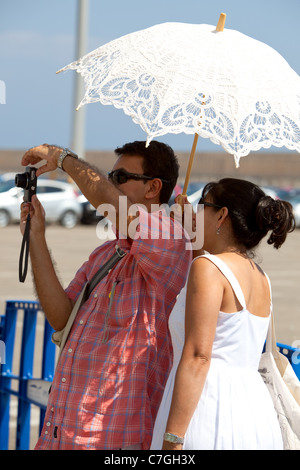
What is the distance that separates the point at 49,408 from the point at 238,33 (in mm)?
1578

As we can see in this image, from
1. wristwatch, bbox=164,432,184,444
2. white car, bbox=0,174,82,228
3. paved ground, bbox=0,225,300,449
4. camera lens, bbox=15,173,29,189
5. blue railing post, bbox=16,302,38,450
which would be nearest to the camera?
wristwatch, bbox=164,432,184,444

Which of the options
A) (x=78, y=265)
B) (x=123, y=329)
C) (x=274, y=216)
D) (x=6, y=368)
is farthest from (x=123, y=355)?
(x=78, y=265)

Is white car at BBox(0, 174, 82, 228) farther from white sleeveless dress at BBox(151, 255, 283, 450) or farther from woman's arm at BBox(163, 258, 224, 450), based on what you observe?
woman's arm at BBox(163, 258, 224, 450)

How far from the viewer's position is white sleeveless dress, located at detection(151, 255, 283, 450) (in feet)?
8.03

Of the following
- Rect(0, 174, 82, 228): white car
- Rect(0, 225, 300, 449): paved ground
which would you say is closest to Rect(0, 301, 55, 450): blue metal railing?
Rect(0, 225, 300, 449): paved ground

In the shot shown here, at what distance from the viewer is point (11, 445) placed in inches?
204

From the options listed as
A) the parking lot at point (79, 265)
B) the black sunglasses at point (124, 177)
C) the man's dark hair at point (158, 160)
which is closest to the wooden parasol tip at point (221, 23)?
the man's dark hair at point (158, 160)

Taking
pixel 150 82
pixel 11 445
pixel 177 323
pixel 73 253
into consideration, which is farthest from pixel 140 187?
pixel 73 253

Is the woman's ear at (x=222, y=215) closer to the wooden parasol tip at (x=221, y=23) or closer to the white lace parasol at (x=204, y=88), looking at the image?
the white lace parasol at (x=204, y=88)

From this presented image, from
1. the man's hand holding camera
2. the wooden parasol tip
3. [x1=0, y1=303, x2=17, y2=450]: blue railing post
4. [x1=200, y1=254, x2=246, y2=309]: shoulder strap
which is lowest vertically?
[x1=0, y1=303, x2=17, y2=450]: blue railing post

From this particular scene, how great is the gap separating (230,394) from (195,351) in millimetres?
205

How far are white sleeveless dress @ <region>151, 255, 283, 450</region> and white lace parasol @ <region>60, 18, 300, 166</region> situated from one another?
19.1 inches

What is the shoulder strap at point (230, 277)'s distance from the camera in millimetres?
2461

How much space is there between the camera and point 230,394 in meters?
2.49
